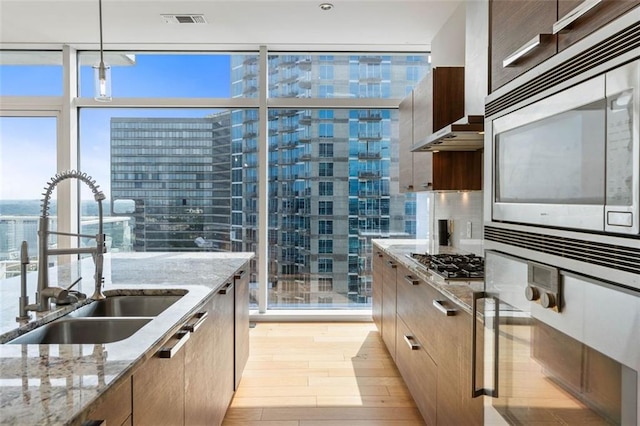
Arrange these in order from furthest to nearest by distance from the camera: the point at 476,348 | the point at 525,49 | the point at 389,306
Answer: the point at 389,306 → the point at 476,348 → the point at 525,49

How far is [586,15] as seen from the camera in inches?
33.7

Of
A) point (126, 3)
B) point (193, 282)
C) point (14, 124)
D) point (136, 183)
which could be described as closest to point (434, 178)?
point (193, 282)

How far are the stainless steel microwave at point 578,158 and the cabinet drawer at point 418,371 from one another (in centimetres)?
118

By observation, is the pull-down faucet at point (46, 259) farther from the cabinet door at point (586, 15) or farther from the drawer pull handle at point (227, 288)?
the cabinet door at point (586, 15)

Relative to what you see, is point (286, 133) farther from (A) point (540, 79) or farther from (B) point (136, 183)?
(A) point (540, 79)

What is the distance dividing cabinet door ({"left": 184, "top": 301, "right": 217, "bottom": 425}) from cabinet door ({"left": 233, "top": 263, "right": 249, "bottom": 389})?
58 cm

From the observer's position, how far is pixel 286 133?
460 centimetres

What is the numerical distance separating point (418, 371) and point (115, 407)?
5.70ft

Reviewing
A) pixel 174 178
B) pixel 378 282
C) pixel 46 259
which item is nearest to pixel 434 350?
pixel 46 259

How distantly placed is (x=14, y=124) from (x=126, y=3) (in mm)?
2224

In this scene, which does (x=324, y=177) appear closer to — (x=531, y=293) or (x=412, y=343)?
(x=412, y=343)

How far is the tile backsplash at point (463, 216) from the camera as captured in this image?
306cm

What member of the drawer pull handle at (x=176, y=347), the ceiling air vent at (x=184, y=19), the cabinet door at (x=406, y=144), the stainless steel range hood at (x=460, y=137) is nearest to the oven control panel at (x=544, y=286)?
the drawer pull handle at (x=176, y=347)

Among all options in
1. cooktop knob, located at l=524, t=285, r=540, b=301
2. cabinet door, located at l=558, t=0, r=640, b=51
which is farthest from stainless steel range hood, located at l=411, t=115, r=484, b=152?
cooktop knob, located at l=524, t=285, r=540, b=301
